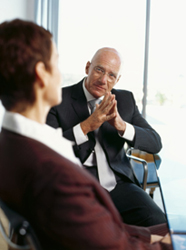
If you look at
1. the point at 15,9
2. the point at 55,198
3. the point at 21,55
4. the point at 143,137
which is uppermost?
the point at 15,9

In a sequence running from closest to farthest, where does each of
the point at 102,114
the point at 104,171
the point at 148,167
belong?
the point at 102,114
the point at 104,171
the point at 148,167

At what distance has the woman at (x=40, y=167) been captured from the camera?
31.6 inches

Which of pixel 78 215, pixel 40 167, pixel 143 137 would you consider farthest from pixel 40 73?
pixel 143 137

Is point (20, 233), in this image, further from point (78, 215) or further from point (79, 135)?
point (79, 135)

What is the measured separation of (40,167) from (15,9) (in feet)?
12.0

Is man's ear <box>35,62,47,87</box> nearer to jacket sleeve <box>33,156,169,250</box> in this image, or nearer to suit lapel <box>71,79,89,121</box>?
A: jacket sleeve <box>33,156,169,250</box>

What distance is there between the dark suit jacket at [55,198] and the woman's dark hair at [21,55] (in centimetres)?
14

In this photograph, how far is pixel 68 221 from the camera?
2.61 ft

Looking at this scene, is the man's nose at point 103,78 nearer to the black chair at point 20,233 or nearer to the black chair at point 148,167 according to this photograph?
the black chair at point 148,167

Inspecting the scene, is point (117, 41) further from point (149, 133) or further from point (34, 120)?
point (34, 120)

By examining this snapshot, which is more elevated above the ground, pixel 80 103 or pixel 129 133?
pixel 80 103

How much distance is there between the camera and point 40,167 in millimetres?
813

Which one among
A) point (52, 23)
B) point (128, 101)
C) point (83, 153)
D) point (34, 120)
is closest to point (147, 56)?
point (52, 23)

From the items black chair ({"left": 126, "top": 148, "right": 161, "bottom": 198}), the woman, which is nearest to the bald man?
black chair ({"left": 126, "top": 148, "right": 161, "bottom": 198})
